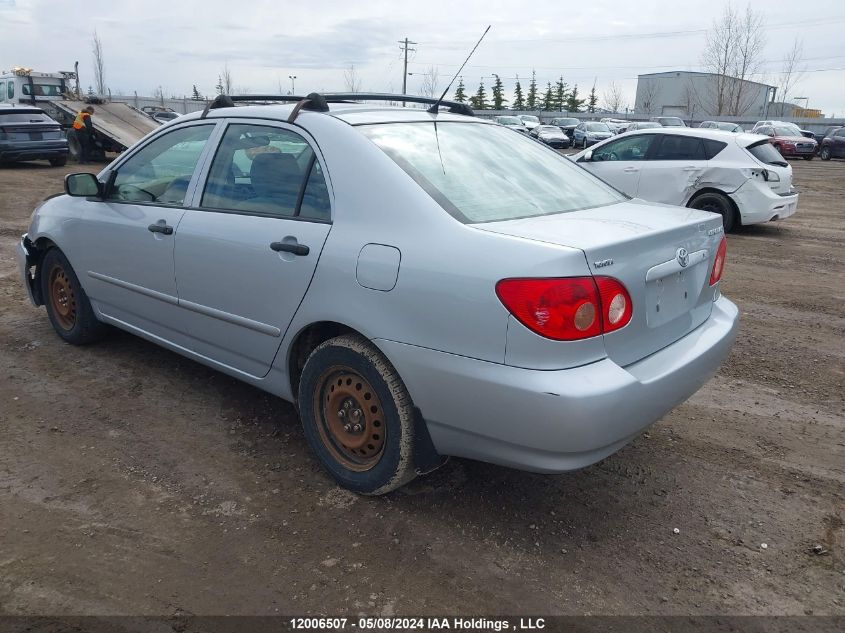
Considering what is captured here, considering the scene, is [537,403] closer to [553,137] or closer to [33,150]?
[33,150]

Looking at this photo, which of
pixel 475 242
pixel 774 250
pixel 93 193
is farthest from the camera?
pixel 774 250

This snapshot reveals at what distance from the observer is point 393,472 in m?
2.86

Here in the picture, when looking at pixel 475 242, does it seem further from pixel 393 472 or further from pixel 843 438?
pixel 843 438

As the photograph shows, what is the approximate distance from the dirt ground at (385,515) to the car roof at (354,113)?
1.66 m

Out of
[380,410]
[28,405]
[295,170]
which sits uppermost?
[295,170]

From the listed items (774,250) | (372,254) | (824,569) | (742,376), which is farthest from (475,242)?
(774,250)

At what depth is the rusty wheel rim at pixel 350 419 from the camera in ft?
9.58

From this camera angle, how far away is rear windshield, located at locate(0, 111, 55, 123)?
15578 mm

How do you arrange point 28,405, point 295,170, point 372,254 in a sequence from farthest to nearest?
point 28,405, point 295,170, point 372,254

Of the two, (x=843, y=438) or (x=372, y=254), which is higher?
(x=372, y=254)

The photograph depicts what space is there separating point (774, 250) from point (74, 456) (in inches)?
339

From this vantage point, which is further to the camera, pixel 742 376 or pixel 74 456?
pixel 742 376

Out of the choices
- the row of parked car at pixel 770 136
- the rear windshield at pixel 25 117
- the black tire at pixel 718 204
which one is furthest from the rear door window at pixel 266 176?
the row of parked car at pixel 770 136

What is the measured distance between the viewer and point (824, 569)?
262cm
